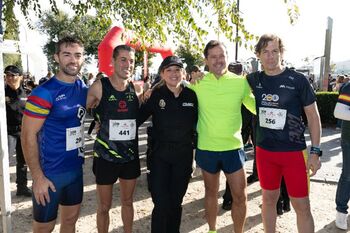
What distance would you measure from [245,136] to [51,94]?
3652 millimetres

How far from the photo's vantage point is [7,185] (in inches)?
127

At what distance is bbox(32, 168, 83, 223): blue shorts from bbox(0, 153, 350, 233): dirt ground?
4.23 feet

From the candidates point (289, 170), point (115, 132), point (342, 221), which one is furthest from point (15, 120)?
point (342, 221)

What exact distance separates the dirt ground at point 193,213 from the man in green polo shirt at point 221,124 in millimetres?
853

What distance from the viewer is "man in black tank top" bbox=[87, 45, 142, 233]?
3168 mm

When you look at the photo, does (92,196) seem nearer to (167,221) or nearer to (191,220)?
(191,220)

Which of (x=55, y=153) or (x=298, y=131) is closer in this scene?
(x=55, y=153)

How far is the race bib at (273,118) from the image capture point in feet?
9.99

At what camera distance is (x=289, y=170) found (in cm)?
307

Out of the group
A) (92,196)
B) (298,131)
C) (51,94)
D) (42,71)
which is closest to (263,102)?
(298,131)

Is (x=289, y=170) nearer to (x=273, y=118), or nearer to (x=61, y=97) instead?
(x=273, y=118)

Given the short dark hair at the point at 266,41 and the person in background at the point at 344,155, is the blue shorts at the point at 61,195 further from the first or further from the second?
the person in background at the point at 344,155

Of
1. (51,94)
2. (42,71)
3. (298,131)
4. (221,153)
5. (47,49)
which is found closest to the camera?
(51,94)

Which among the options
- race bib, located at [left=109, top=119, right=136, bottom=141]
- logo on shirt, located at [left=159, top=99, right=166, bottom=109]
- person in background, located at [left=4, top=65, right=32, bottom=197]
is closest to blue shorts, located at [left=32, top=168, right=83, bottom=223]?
race bib, located at [left=109, top=119, right=136, bottom=141]
